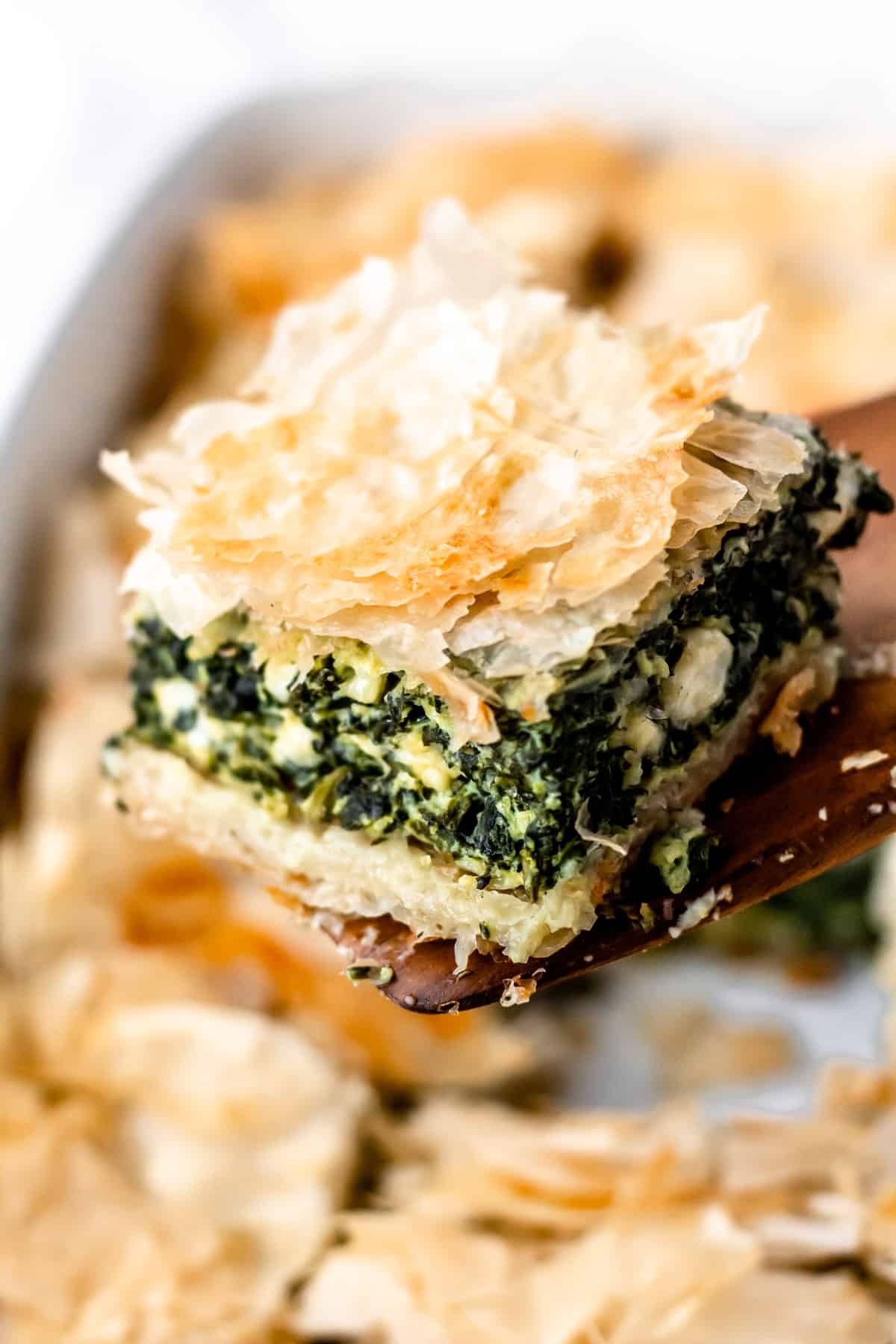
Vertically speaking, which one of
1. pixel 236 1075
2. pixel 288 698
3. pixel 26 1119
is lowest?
pixel 236 1075

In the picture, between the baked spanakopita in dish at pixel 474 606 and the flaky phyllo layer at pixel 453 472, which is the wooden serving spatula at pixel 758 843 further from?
the flaky phyllo layer at pixel 453 472

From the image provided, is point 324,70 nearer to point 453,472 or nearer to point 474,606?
point 453,472

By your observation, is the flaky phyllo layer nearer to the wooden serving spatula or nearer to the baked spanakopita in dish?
the baked spanakopita in dish

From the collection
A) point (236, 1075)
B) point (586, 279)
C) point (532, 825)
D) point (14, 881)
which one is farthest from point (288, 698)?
point (586, 279)

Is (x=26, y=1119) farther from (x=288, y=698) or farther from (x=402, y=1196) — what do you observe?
(x=288, y=698)

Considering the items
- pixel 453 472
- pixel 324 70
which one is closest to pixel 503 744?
pixel 453 472

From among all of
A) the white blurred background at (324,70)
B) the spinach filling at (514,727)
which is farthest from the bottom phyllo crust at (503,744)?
the white blurred background at (324,70)
